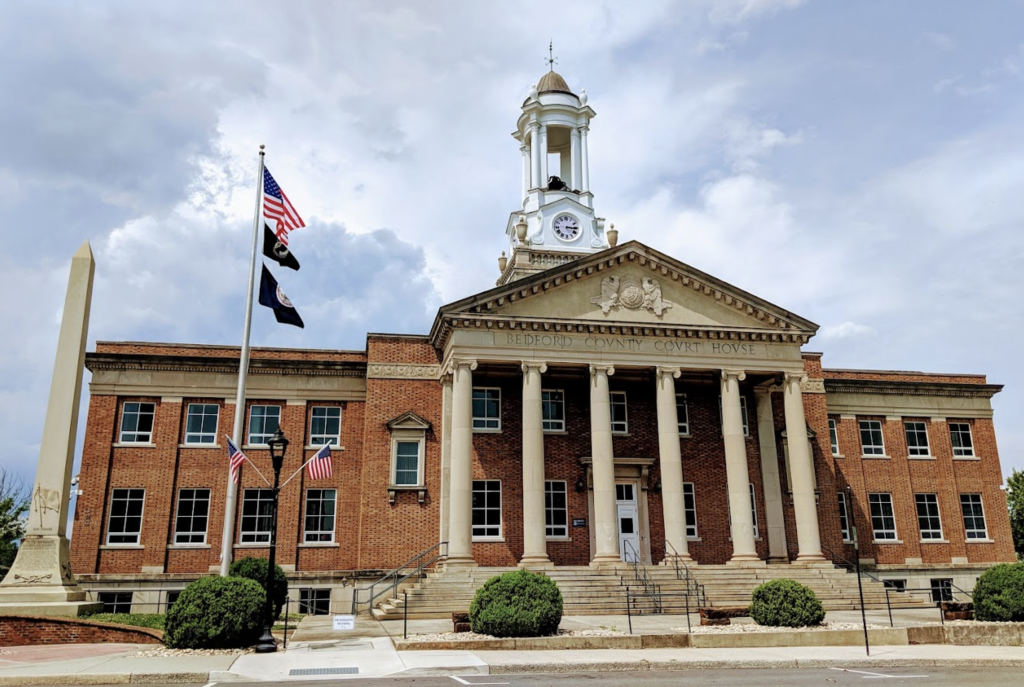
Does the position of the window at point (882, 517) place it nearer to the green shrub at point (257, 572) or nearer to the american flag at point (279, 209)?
the green shrub at point (257, 572)

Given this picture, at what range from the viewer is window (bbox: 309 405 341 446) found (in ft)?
109

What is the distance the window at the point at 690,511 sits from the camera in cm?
3312

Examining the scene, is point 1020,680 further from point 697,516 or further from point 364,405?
point 364,405

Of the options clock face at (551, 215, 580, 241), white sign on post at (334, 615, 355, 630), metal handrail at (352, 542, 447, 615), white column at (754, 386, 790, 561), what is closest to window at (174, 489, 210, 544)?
metal handrail at (352, 542, 447, 615)

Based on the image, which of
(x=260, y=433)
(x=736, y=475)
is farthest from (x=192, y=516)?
(x=736, y=475)

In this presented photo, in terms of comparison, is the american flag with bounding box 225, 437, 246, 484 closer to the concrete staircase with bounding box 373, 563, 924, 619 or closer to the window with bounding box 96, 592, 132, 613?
the concrete staircase with bounding box 373, 563, 924, 619

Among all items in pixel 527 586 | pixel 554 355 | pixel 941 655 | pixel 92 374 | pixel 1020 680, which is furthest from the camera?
pixel 92 374

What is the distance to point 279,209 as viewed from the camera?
23.7 m

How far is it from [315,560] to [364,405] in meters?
6.37

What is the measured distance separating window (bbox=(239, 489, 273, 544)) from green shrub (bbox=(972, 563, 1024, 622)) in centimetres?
2383

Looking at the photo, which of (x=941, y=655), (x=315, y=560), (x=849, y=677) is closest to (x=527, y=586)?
(x=849, y=677)

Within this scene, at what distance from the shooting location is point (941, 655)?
1636 cm

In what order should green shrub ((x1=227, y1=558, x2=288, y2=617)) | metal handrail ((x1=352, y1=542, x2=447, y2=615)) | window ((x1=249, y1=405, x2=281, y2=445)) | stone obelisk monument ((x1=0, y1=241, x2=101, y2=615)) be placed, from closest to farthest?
stone obelisk monument ((x1=0, y1=241, x2=101, y2=615)) → green shrub ((x1=227, y1=558, x2=288, y2=617)) → metal handrail ((x1=352, y1=542, x2=447, y2=615)) → window ((x1=249, y1=405, x2=281, y2=445))

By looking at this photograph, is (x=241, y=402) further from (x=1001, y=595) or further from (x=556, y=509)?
(x=1001, y=595)
